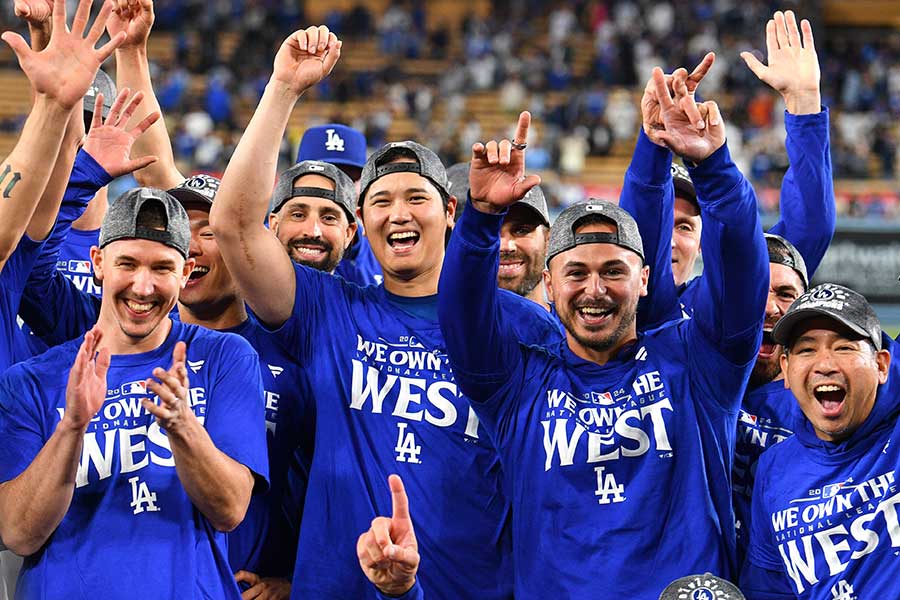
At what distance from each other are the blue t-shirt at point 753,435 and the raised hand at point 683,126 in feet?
3.77

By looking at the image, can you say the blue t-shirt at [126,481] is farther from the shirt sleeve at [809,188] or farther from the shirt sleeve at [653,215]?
the shirt sleeve at [809,188]

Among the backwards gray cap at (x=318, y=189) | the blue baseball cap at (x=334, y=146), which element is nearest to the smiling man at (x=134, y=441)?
the backwards gray cap at (x=318, y=189)

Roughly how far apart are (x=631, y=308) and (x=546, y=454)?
2.04ft

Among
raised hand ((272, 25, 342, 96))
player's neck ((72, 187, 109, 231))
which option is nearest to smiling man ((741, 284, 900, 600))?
raised hand ((272, 25, 342, 96))

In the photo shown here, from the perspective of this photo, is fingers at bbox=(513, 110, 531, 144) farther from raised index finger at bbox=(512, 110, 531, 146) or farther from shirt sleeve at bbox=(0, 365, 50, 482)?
shirt sleeve at bbox=(0, 365, 50, 482)

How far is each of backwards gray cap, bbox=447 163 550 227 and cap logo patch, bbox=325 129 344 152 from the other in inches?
27.4

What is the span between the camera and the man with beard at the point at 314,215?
5.63 metres

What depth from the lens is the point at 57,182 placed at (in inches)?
173

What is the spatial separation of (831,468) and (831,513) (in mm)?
188

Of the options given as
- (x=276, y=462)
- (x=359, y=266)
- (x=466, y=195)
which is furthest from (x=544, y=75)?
(x=276, y=462)

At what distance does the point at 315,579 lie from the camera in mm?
4770

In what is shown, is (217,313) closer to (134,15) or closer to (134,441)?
(134,441)

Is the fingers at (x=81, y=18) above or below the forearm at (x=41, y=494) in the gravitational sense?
above

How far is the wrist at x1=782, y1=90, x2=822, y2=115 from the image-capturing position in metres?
5.73
